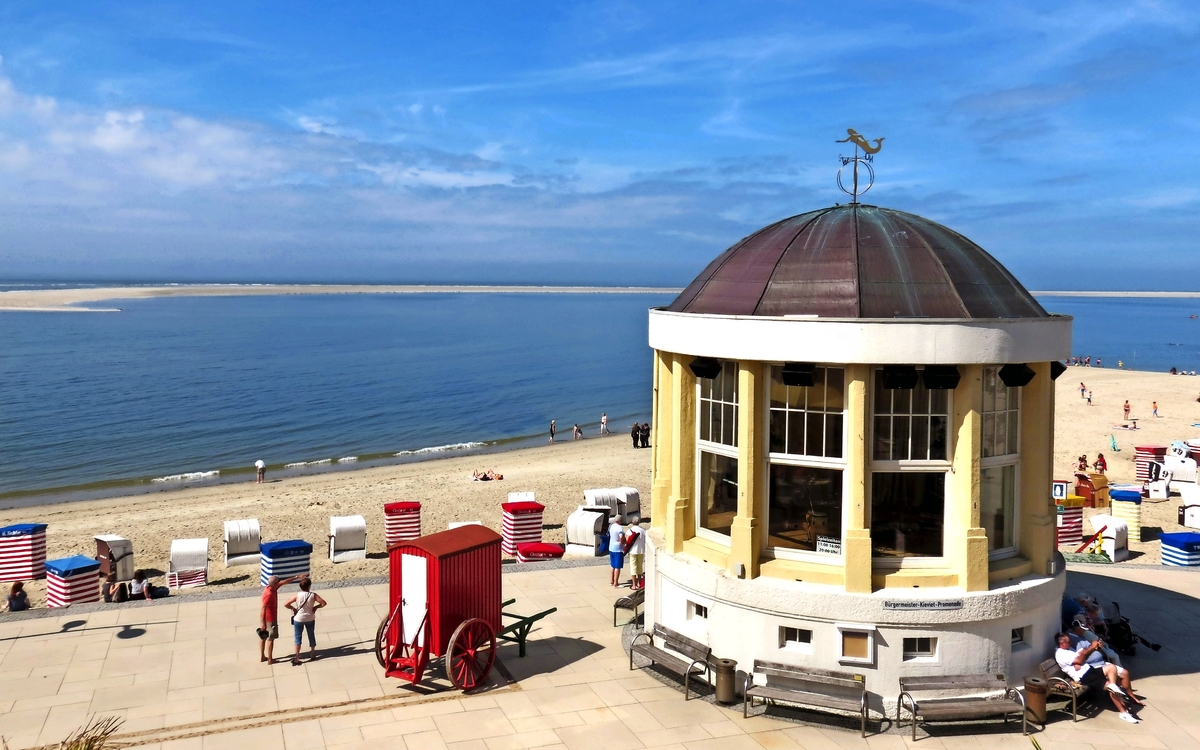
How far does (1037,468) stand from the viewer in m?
13.2

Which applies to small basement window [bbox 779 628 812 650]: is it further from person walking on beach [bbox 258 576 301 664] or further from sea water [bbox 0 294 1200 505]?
sea water [bbox 0 294 1200 505]

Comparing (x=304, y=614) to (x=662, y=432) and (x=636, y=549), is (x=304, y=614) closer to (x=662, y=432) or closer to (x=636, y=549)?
(x=662, y=432)

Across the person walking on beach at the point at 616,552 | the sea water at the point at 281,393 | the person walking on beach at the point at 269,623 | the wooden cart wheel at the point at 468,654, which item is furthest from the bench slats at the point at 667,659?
the sea water at the point at 281,393

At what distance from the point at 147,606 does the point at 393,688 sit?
20.3 ft

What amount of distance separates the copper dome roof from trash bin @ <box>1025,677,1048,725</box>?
15.7 ft

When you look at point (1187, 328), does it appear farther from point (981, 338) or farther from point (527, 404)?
point (981, 338)

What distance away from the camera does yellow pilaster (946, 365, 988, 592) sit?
12.3 metres

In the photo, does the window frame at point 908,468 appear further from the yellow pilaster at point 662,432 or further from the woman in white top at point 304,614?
the woman in white top at point 304,614

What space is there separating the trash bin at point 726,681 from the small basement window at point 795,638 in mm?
729

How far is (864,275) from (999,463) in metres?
3.18

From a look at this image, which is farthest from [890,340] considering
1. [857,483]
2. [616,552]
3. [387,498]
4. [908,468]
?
[387,498]

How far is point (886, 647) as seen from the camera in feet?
40.1

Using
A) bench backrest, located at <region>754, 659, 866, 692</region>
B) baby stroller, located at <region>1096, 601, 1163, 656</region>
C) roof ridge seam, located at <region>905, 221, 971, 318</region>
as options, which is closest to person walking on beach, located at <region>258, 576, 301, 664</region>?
bench backrest, located at <region>754, 659, 866, 692</region>

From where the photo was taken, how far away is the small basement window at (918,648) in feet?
40.4
